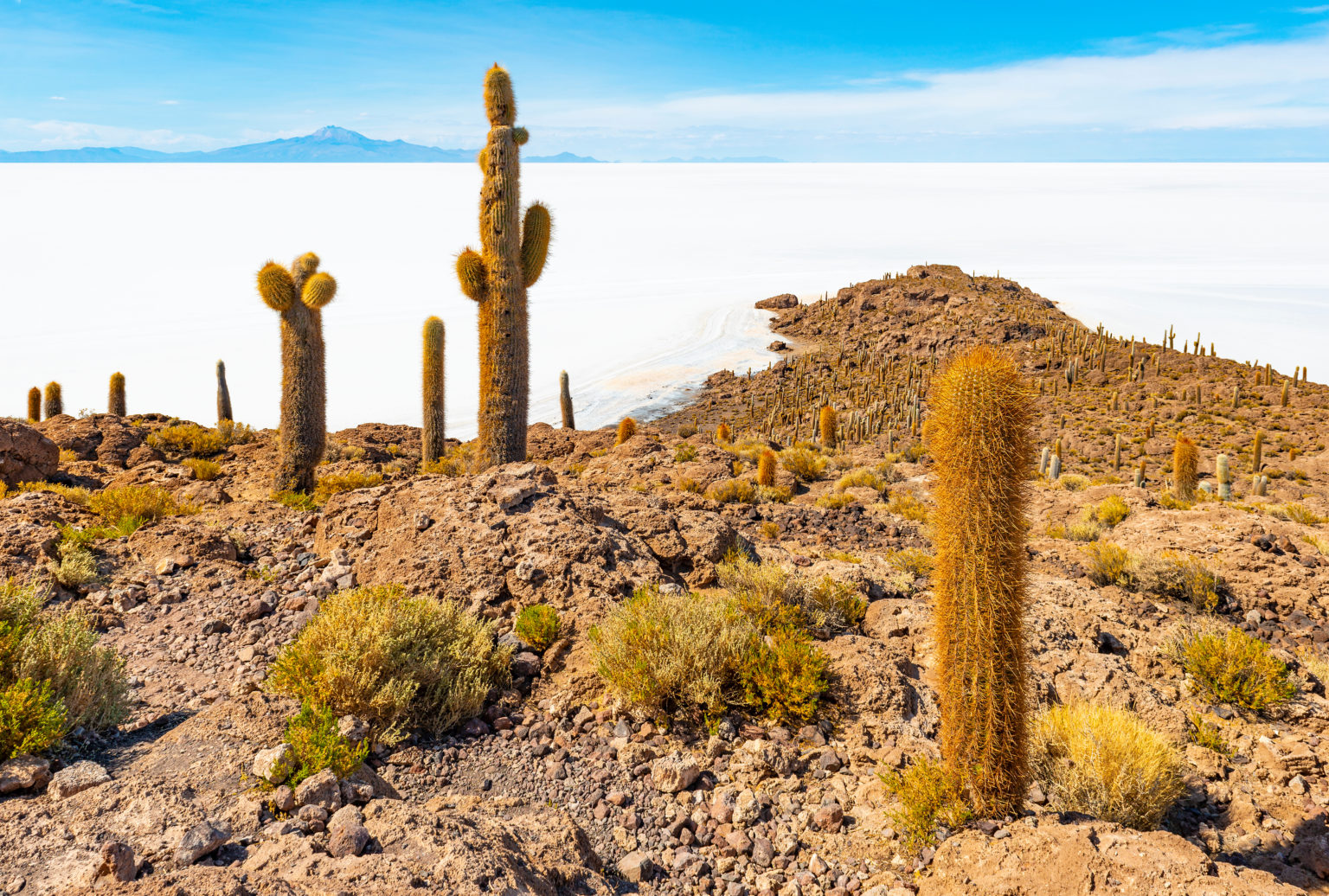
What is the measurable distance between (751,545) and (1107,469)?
1895cm

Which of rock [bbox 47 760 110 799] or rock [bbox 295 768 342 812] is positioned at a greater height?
rock [bbox 47 760 110 799]

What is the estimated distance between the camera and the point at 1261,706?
5898 mm

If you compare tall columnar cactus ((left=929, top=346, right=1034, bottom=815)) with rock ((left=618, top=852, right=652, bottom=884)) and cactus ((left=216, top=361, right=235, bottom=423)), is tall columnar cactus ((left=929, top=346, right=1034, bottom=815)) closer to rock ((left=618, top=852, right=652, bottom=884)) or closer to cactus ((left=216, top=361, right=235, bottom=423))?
rock ((left=618, top=852, right=652, bottom=884))

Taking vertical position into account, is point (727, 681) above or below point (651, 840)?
above

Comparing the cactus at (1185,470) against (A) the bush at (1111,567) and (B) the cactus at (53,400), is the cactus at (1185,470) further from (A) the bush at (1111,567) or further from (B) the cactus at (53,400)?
(B) the cactus at (53,400)

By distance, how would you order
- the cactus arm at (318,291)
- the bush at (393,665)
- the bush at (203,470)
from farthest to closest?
the bush at (203,470) → the cactus arm at (318,291) → the bush at (393,665)

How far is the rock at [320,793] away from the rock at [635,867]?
1.43m

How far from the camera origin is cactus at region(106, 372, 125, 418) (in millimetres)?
21062

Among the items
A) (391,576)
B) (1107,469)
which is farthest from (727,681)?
(1107,469)

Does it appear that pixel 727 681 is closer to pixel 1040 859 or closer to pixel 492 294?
pixel 1040 859

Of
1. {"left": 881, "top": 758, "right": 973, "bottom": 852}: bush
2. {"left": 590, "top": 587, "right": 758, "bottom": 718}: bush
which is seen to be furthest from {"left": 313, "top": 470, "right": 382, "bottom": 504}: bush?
{"left": 881, "top": 758, "right": 973, "bottom": 852}: bush

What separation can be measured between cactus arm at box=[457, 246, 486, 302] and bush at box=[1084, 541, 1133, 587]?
848 cm

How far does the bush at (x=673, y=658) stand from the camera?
5102 mm

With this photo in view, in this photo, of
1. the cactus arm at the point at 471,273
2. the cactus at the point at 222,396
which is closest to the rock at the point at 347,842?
the cactus arm at the point at 471,273
